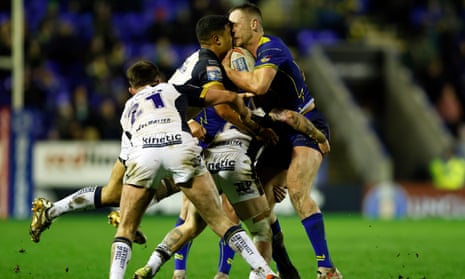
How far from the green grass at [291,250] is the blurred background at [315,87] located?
1.62 metres

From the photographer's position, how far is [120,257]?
293 inches

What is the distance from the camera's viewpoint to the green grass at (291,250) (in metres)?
9.96

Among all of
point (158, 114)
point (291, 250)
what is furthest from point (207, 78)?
point (291, 250)

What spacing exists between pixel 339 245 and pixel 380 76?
508 inches

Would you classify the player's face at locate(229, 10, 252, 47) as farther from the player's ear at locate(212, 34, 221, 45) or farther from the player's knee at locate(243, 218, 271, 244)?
the player's knee at locate(243, 218, 271, 244)

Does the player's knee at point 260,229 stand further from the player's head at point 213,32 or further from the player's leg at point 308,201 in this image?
the player's head at point 213,32

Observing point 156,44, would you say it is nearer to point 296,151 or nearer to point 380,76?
point 380,76

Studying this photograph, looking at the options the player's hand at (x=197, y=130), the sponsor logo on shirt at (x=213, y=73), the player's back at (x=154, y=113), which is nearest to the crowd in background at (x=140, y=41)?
the player's hand at (x=197, y=130)

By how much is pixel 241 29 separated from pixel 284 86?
63cm

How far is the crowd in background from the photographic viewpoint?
2077cm

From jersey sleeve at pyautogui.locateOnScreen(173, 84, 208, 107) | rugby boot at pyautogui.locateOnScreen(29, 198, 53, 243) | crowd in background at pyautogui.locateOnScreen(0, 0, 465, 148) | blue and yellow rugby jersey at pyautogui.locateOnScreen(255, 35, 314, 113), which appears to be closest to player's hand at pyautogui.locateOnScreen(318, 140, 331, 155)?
blue and yellow rugby jersey at pyautogui.locateOnScreen(255, 35, 314, 113)

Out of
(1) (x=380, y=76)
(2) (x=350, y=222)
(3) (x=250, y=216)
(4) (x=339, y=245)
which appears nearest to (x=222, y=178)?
(3) (x=250, y=216)

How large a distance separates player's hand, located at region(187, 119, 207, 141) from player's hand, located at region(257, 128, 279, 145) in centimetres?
48

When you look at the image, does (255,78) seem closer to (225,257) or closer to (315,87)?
(225,257)
